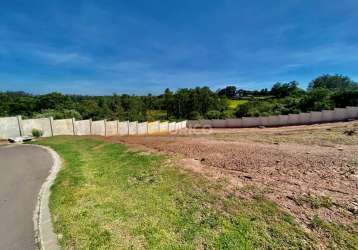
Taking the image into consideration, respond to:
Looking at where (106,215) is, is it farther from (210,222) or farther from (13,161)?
(13,161)

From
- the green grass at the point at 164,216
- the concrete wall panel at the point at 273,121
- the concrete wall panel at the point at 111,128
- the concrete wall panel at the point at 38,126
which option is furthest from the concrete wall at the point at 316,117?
the concrete wall panel at the point at 38,126

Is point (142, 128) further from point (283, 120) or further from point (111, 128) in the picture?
point (283, 120)

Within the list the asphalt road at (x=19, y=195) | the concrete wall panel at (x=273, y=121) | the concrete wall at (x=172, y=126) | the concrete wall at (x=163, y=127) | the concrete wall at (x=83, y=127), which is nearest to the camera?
the asphalt road at (x=19, y=195)

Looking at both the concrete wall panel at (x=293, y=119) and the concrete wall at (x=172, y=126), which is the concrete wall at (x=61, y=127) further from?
the concrete wall panel at (x=293, y=119)

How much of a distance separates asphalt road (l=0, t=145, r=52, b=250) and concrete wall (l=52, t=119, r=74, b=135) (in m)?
11.0

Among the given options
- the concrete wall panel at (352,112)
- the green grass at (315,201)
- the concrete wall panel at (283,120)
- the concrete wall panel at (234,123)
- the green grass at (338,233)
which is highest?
the concrete wall panel at (352,112)

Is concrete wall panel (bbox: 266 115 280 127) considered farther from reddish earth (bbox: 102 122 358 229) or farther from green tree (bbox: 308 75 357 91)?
green tree (bbox: 308 75 357 91)

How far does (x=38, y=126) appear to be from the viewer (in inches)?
805

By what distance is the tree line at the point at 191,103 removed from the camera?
4157 cm

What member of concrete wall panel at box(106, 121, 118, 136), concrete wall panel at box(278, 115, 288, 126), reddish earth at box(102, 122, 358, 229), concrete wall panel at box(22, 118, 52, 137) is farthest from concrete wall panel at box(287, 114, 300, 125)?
concrete wall panel at box(22, 118, 52, 137)

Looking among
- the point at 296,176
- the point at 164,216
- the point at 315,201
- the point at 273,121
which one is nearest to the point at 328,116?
the point at 273,121

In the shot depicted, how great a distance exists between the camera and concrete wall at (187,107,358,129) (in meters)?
28.5

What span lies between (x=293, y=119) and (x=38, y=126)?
3123 cm

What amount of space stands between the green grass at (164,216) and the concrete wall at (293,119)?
29.6m
